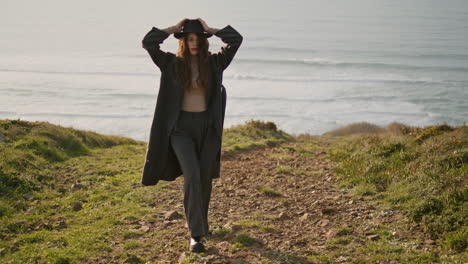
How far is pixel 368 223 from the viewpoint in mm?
7164

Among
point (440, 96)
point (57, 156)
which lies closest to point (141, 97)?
point (440, 96)

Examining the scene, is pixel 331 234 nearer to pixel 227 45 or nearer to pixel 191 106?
pixel 191 106

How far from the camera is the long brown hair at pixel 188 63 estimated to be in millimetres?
6129

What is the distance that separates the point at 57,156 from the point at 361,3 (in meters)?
135

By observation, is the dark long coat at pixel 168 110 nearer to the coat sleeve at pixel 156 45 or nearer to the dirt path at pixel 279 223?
the coat sleeve at pixel 156 45

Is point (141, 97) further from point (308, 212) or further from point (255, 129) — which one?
point (308, 212)

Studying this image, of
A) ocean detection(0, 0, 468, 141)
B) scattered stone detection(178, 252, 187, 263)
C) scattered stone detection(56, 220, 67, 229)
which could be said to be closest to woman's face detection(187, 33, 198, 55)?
scattered stone detection(178, 252, 187, 263)

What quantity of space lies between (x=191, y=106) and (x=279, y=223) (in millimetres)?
2396

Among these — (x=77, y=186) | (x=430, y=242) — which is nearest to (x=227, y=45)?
(x=430, y=242)

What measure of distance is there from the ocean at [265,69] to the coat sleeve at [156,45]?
1020 inches

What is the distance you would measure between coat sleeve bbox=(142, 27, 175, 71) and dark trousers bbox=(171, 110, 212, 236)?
0.66m

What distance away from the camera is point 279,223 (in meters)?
7.54

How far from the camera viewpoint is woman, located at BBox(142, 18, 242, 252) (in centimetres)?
610

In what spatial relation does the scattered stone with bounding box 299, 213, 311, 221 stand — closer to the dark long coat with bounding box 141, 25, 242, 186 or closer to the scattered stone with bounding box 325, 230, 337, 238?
the scattered stone with bounding box 325, 230, 337, 238
